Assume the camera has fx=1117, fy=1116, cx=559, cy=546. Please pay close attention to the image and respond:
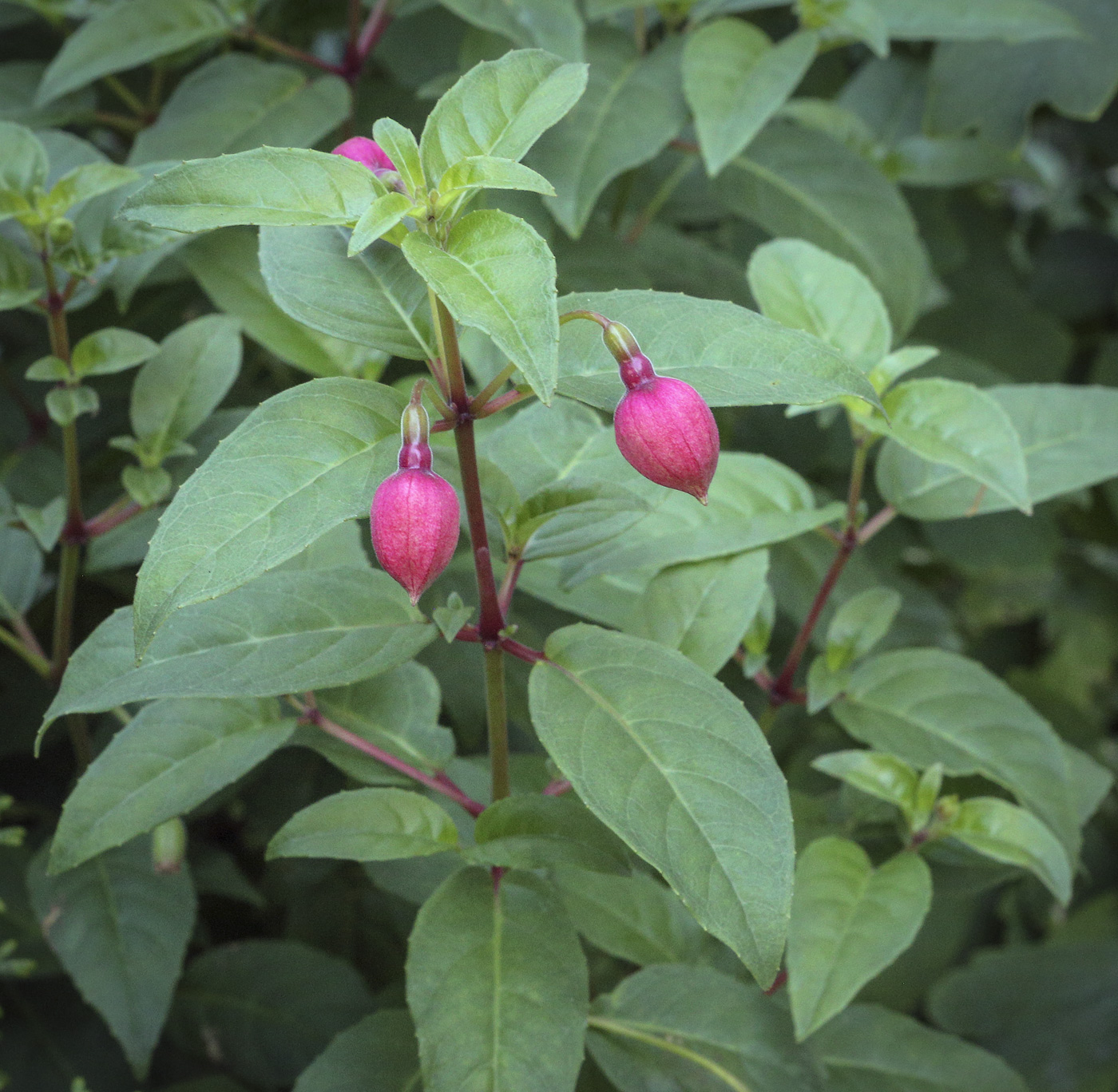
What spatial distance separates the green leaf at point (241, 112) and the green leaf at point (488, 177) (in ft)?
1.49

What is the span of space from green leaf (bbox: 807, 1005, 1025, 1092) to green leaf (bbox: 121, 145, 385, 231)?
1.77 feet

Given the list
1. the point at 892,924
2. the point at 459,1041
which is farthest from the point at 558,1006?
the point at 892,924

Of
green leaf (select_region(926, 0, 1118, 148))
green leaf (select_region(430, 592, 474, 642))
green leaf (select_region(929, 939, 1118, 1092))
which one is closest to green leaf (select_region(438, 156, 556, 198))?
green leaf (select_region(430, 592, 474, 642))

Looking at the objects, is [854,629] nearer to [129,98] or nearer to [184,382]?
[184,382]

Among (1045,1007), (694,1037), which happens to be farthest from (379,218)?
(1045,1007)

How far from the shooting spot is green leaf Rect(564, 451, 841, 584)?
63cm

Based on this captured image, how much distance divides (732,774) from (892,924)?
0.20 m

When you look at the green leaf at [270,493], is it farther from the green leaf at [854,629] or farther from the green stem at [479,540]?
the green leaf at [854,629]

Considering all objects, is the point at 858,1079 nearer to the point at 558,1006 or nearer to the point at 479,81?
the point at 558,1006

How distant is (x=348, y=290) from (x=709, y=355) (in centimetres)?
17

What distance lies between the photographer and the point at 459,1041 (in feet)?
1.62

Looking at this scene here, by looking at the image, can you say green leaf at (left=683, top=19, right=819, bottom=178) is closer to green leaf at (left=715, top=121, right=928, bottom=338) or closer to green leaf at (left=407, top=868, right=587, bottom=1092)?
green leaf at (left=715, top=121, right=928, bottom=338)

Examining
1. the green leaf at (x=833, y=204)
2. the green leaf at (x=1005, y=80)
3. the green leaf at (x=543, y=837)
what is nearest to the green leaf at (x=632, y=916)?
the green leaf at (x=543, y=837)

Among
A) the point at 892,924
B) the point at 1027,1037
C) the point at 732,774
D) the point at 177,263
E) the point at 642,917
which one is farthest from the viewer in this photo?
the point at 1027,1037
